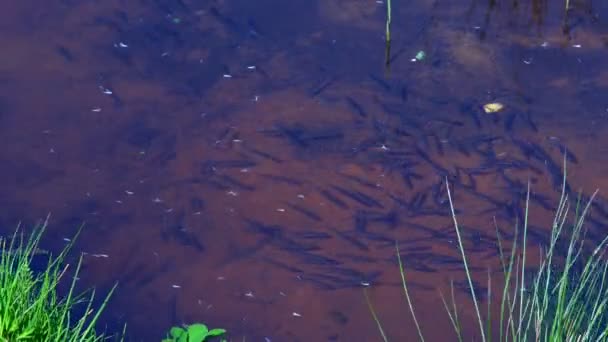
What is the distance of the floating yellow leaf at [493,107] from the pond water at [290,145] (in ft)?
0.10

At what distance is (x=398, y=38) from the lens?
5.47 metres

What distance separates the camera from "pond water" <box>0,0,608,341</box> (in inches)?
165

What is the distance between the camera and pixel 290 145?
15.9 feet

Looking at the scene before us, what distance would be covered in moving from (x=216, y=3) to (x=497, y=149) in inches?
72.6

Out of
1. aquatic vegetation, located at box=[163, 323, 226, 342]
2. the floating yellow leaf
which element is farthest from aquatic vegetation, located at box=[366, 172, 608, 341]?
the floating yellow leaf

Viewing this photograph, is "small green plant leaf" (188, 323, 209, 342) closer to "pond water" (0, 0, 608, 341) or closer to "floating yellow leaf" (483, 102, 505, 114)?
"pond water" (0, 0, 608, 341)

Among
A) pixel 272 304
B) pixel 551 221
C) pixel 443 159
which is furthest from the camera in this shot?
pixel 443 159

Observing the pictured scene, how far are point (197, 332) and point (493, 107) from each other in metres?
2.02

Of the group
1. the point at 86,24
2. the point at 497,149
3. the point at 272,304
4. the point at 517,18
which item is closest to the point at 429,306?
the point at 272,304

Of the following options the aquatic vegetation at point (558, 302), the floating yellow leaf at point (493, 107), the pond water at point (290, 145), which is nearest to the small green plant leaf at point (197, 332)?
the pond water at point (290, 145)

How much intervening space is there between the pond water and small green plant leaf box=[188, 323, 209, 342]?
0.59ft

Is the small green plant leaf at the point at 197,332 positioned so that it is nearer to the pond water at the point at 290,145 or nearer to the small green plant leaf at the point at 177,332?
the small green plant leaf at the point at 177,332

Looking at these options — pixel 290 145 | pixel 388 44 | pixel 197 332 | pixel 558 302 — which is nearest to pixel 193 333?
pixel 197 332

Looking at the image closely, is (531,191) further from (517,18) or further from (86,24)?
(86,24)
